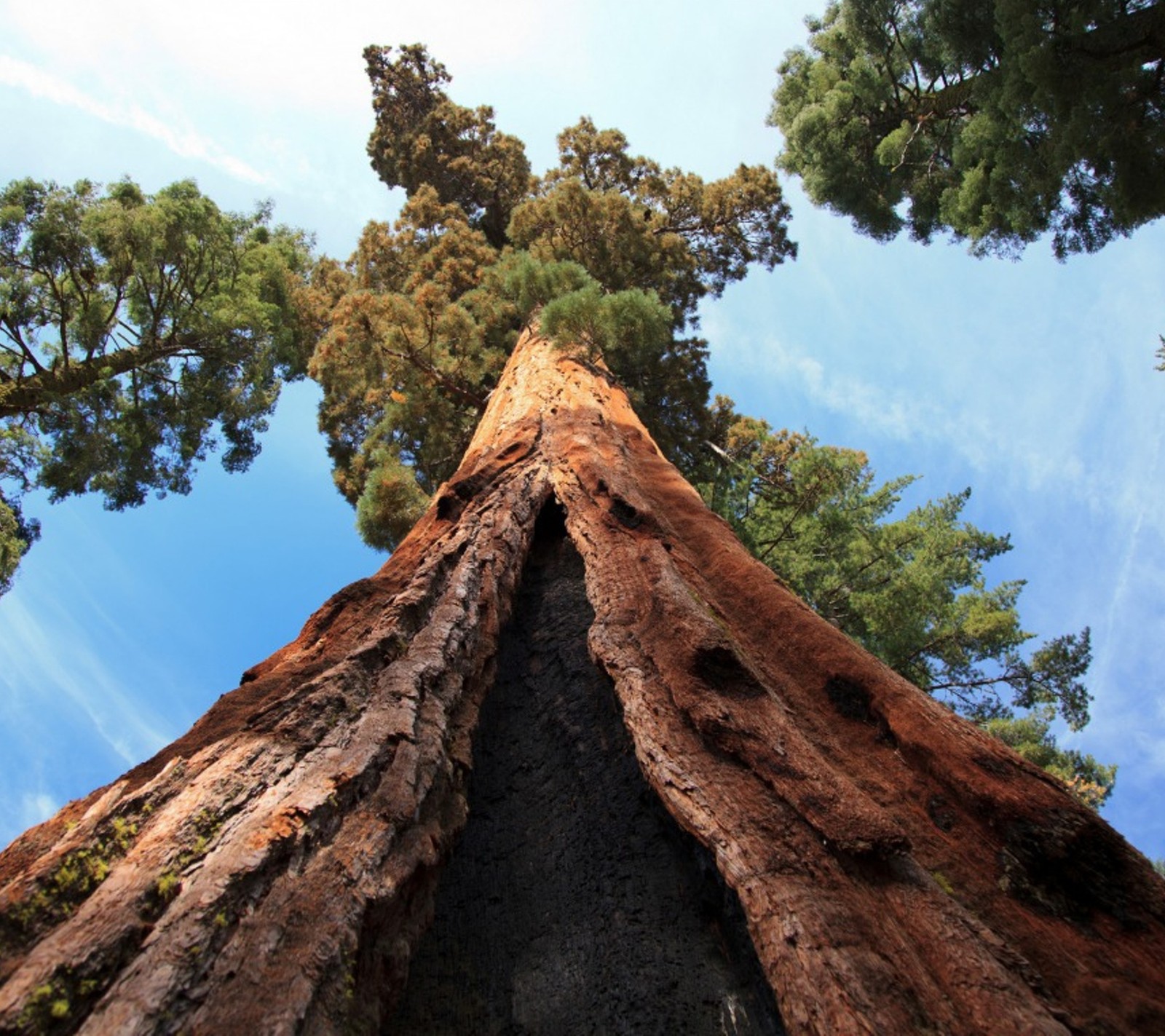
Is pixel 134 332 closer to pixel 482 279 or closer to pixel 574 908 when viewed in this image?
pixel 482 279

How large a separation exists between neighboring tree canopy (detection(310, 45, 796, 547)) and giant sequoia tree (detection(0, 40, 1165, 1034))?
4044 mm

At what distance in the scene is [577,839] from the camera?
97.8 inches

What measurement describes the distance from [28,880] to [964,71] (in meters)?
12.4

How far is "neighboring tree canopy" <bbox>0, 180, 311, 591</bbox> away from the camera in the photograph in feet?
32.9

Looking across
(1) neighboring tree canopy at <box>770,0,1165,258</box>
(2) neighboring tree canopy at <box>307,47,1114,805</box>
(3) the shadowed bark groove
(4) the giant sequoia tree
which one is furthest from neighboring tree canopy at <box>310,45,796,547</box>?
(3) the shadowed bark groove

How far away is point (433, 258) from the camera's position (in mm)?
11148

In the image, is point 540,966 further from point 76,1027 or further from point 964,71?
point 964,71

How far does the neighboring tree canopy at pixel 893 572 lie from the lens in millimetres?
8586

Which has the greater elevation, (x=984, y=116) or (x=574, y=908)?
(x=984, y=116)

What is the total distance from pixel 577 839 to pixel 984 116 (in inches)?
398

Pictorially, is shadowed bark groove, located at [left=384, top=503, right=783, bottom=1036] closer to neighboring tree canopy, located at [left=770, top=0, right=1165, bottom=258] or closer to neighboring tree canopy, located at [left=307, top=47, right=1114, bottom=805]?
neighboring tree canopy, located at [left=307, top=47, right=1114, bottom=805]

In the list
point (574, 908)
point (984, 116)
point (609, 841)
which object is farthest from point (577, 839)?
point (984, 116)

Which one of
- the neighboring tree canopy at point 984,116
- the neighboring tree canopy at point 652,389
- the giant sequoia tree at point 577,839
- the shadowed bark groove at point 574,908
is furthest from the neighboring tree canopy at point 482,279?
the shadowed bark groove at point 574,908

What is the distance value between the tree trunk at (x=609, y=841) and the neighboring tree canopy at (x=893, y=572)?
591cm
